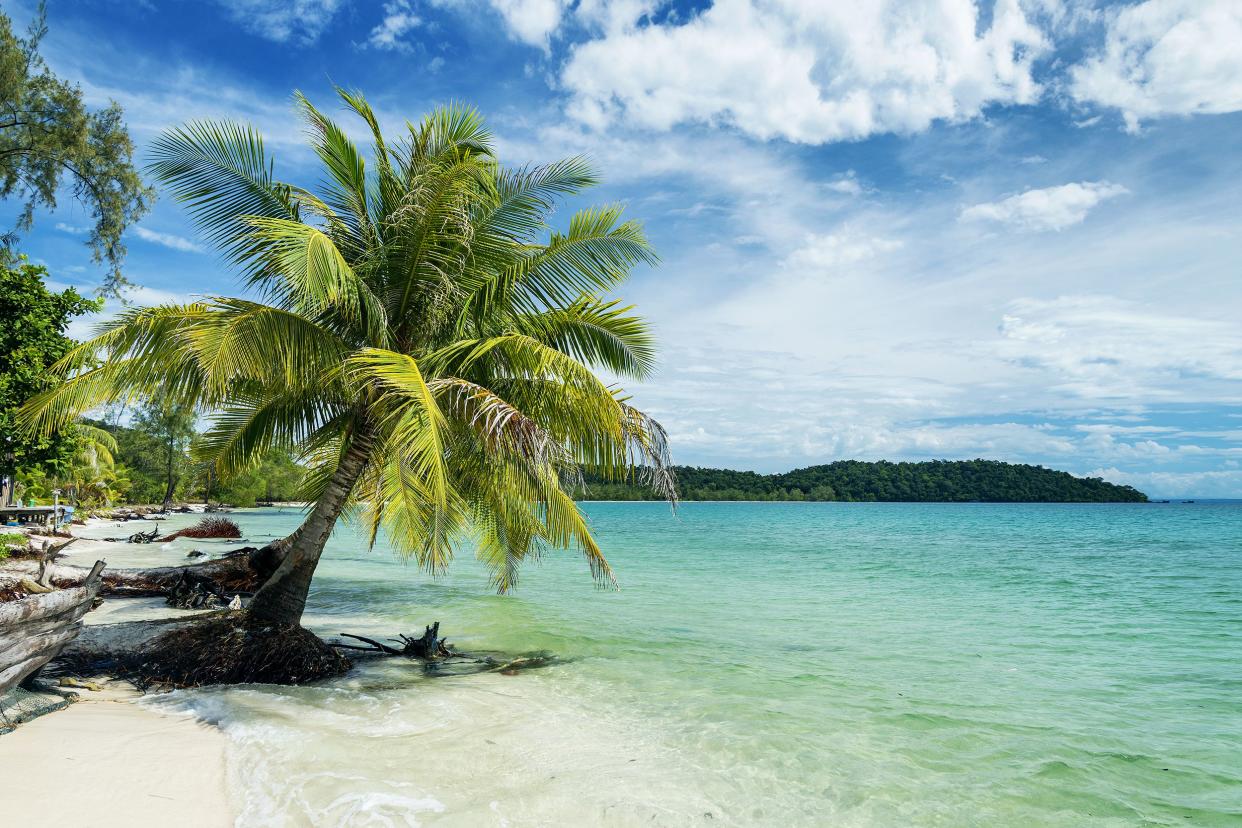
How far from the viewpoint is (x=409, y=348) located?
28.5 feet

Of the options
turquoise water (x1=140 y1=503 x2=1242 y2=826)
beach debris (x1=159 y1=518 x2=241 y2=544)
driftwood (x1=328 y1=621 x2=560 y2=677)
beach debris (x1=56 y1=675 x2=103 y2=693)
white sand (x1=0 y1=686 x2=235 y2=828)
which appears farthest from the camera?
beach debris (x1=159 y1=518 x2=241 y2=544)

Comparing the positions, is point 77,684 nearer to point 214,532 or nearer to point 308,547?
point 308,547

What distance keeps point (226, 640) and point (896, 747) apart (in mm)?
7260

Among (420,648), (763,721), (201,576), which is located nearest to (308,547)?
(420,648)

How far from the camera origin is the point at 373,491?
10438 mm

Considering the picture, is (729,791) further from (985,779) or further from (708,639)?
(708,639)

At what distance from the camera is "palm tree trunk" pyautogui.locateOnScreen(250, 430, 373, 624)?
8.30 metres

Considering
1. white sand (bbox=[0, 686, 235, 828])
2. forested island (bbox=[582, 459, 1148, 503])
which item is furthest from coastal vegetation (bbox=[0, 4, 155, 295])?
forested island (bbox=[582, 459, 1148, 503])

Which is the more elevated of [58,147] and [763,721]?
[58,147]

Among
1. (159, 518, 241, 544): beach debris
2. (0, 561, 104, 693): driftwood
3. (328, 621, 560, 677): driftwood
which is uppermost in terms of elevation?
(0, 561, 104, 693): driftwood

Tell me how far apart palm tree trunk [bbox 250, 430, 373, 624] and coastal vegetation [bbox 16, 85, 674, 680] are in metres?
0.02

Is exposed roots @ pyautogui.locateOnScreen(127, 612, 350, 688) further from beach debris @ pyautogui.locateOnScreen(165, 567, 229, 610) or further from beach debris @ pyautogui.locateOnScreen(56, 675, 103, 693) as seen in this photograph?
beach debris @ pyautogui.locateOnScreen(165, 567, 229, 610)

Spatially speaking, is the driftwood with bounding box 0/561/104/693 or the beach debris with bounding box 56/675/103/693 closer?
the driftwood with bounding box 0/561/104/693

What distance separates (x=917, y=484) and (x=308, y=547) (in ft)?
417
